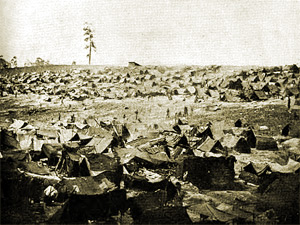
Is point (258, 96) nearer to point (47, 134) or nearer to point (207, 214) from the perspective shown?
point (47, 134)

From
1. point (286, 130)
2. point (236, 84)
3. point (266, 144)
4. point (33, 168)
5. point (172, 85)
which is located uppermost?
point (236, 84)

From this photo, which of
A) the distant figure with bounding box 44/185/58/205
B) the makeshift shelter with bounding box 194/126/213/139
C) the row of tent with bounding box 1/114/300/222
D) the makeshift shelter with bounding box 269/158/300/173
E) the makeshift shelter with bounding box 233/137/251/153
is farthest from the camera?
the makeshift shelter with bounding box 194/126/213/139

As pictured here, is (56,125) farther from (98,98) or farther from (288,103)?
(288,103)

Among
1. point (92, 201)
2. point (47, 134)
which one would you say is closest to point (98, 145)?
point (47, 134)

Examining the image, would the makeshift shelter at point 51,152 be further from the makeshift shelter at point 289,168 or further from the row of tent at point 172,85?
the row of tent at point 172,85

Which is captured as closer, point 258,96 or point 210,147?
point 210,147

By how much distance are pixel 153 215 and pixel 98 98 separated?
6337 millimetres

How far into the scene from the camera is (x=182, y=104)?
23.1 ft

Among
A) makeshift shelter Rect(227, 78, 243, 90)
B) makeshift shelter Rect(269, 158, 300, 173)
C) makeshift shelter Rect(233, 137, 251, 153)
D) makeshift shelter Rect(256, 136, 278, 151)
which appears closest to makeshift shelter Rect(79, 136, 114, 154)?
makeshift shelter Rect(233, 137, 251, 153)

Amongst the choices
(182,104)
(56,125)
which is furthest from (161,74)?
(56,125)

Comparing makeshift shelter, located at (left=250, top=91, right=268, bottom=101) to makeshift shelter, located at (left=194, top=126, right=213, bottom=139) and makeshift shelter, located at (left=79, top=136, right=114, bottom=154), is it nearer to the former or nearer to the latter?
makeshift shelter, located at (left=194, top=126, right=213, bottom=139)

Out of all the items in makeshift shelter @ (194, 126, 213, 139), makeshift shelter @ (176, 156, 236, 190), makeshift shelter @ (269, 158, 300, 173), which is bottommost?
makeshift shelter @ (176, 156, 236, 190)

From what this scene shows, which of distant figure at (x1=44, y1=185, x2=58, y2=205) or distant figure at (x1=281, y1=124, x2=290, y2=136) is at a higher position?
distant figure at (x1=281, y1=124, x2=290, y2=136)

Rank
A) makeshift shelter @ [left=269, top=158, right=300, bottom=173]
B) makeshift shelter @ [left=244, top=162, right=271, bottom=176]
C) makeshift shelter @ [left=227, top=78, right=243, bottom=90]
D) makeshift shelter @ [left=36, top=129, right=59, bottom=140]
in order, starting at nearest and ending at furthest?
makeshift shelter @ [left=269, top=158, right=300, bottom=173]
makeshift shelter @ [left=244, top=162, right=271, bottom=176]
makeshift shelter @ [left=36, top=129, right=59, bottom=140]
makeshift shelter @ [left=227, top=78, right=243, bottom=90]
